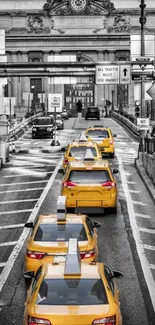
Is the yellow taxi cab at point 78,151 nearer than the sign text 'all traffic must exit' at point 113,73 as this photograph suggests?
No

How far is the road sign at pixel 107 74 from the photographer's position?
2422cm

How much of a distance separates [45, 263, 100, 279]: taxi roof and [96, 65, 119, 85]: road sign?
13.2 m

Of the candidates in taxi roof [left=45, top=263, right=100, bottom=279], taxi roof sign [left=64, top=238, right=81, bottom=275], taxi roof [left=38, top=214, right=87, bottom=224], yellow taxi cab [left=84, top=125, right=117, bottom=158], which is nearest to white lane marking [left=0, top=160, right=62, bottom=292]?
taxi roof [left=38, top=214, right=87, bottom=224]

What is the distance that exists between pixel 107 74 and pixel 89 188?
425 centimetres

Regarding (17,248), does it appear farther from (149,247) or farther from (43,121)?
(43,121)

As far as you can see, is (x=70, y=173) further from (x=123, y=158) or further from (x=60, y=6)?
(x=60, y=6)

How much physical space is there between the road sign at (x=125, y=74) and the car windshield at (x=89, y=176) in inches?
131

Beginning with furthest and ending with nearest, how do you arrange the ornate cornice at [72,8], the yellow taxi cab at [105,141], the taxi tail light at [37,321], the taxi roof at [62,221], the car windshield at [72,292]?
the ornate cornice at [72,8], the yellow taxi cab at [105,141], the taxi roof at [62,221], the car windshield at [72,292], the taxi tail light at [37,321]

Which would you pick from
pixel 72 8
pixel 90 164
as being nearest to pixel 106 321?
pixel 90 164

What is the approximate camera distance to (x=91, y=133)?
141 ft

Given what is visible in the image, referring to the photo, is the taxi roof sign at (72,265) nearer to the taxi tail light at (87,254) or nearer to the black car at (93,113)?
the taxi tail light at (87,254)

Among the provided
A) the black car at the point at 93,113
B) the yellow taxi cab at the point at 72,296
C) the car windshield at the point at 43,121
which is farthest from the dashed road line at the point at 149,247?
the black car at the point at 93,113

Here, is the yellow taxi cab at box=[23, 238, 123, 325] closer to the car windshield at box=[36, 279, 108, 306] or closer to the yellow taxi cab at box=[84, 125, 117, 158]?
the car windshield at box=[36, 279, 108, 306]

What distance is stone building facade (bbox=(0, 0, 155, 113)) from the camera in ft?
363
